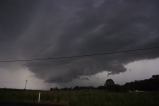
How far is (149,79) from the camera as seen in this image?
140500mm

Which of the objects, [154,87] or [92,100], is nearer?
[92,100]

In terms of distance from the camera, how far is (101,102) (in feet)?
154

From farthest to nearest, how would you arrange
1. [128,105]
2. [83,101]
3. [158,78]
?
Result: 1. [158,78]
2. [83,101]
3. [128,105]

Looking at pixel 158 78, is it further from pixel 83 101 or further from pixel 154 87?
pixel 83 101

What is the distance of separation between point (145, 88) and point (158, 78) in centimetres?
1745

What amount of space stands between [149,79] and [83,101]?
104 meters

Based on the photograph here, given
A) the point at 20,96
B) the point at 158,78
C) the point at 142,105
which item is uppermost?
the point at 158,78

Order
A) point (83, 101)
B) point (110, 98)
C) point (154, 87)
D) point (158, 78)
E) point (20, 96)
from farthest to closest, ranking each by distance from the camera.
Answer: point (158, 78)
point (154, 87)
point (20, 96)
point (110, 98)
point (83, 101)

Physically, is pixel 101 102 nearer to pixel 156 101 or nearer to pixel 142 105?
pixel 142 105

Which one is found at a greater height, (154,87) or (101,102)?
(154,87)

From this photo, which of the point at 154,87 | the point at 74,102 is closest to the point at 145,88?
the point at 154,87

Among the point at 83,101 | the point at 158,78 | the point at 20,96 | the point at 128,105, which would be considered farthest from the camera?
the point at 158,78

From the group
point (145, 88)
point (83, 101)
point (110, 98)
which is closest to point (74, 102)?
point (83, 101)

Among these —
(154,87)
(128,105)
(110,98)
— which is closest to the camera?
(128,105)
